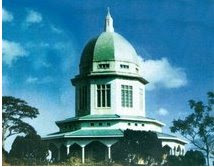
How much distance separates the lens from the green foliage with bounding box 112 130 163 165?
44.6m

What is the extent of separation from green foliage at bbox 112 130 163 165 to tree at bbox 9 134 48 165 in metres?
4.40

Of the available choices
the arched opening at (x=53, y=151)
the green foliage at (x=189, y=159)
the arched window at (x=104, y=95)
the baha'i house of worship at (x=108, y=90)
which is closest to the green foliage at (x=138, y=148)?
the green foliage at (x=189, y=159)

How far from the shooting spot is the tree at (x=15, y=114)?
41.6 m

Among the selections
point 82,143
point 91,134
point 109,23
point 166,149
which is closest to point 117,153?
point 166,149

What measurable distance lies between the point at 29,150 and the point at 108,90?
1271 cm

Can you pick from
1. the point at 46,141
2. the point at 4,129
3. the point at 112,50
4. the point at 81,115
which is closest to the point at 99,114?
the point at 81,115

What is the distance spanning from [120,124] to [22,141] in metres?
10.4

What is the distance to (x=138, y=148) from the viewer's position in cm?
4588

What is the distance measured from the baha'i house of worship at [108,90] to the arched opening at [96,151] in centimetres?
85

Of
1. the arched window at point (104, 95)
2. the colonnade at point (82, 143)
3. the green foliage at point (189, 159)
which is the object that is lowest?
the green foliage at point (189, 159)

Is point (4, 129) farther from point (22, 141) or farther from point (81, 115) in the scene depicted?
point (81, 115)

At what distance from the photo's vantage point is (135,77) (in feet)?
175

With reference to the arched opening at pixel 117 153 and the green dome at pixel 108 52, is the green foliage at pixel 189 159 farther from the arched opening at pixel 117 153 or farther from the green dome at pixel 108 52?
the green dome at pixel 108 52

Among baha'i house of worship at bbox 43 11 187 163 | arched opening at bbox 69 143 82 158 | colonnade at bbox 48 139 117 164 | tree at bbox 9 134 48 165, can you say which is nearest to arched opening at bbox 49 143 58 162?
colonnade at bbox 48 139 117 164
